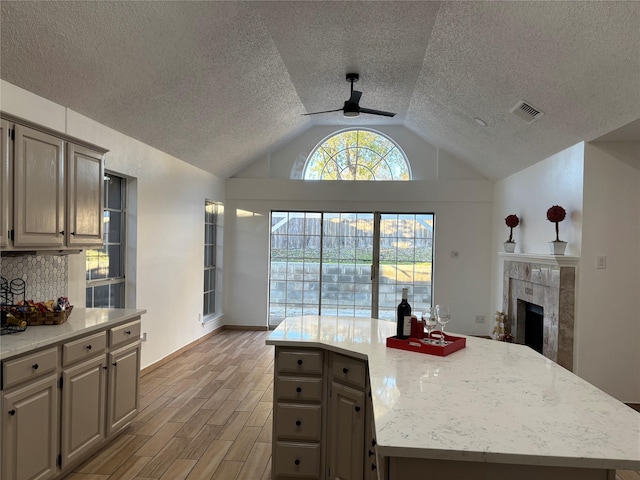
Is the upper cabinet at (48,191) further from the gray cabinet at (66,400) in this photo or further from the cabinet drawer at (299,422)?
the cabinet drawer at (299,422)

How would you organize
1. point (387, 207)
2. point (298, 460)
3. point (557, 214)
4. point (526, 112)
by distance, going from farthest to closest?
point (387, 207), point (557, 214), point (526, 112), point (298, 460)

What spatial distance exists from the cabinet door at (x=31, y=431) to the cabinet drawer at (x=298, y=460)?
1260 millimetres

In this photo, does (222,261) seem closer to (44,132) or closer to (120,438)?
(120,438)

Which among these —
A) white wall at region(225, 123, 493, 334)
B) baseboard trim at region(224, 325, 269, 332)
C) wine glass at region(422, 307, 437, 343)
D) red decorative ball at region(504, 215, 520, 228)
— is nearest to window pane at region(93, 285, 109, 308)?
white wall at region(225, 123, 493, 334)

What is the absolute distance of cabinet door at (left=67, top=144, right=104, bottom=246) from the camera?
2.90 metres

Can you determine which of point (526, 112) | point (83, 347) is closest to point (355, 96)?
point (526, 112)

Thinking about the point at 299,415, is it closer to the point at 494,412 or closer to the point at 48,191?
the point at 494,412

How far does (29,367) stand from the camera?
221cm

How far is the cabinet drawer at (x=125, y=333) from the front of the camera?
2.96 m

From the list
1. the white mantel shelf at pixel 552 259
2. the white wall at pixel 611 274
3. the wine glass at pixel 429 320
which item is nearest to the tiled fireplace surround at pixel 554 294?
the white mantel shelf at pixel 552 259

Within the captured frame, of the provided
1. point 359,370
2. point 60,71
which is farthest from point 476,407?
point 60,71

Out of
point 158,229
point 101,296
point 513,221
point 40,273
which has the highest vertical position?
point 513,221

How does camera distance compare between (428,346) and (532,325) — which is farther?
(532,325)

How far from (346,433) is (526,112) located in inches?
126
